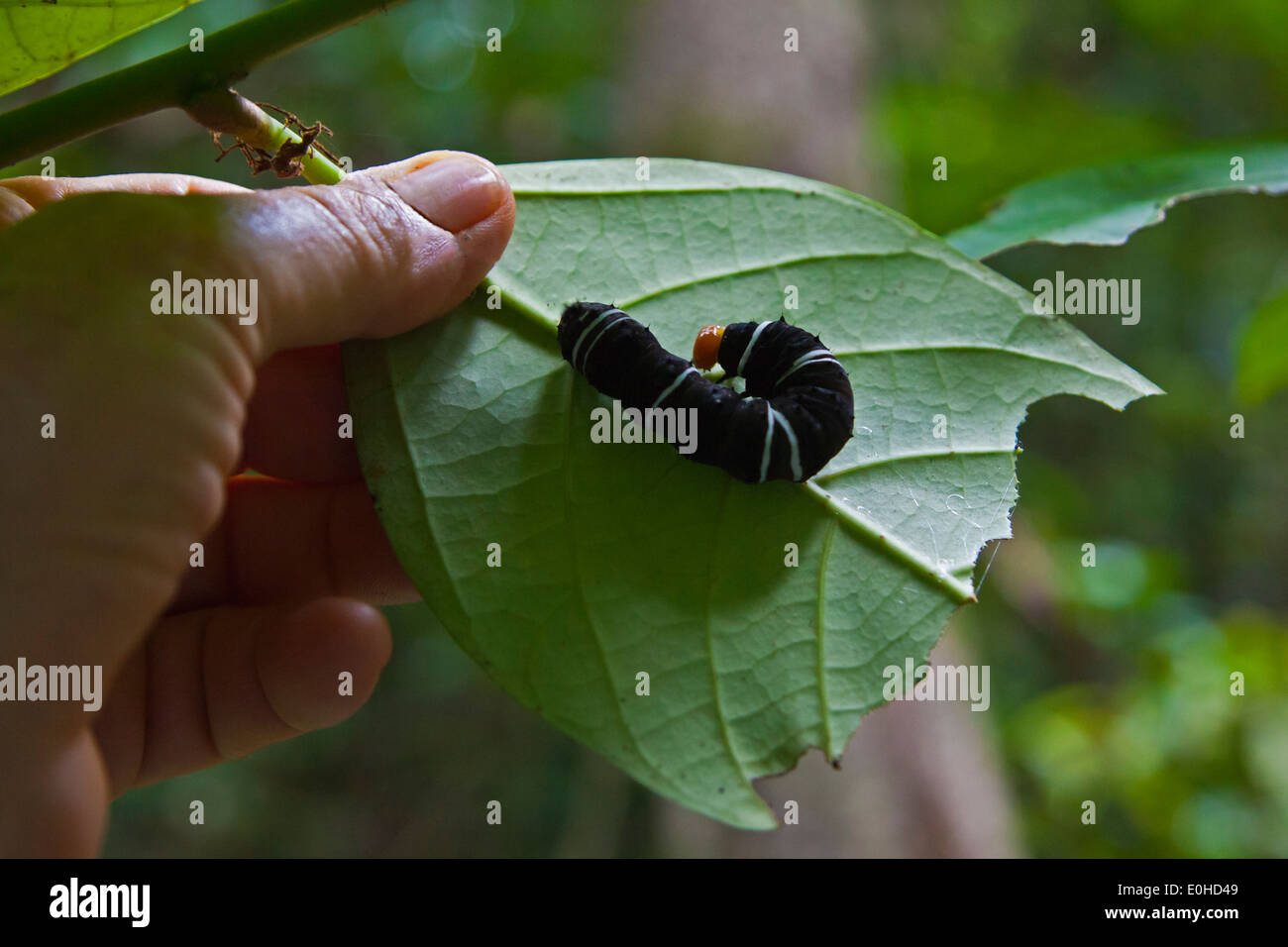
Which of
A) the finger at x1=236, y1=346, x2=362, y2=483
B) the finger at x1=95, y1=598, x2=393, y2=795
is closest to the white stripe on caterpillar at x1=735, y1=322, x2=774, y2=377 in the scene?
the finger at x1=236, y1=346, x2=362, y2=483

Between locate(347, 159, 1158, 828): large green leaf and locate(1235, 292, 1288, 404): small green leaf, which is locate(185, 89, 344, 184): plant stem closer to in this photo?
locate(347, 159, 1158, 828): large green leaf

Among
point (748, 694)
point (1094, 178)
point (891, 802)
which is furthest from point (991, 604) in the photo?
point (748, 694)

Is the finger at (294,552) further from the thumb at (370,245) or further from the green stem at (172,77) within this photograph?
the green stem at (172,77)

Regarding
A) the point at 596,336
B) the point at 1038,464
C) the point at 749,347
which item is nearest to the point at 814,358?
the point at 749,347

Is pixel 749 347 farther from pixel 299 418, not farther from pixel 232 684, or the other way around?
pixel 232 684

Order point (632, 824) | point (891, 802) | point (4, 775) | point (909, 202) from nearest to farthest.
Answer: point (4, 775), point (891, 802), point (909, 202), point (632, 824)

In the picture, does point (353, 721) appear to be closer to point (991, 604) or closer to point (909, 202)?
point (991, 604)
